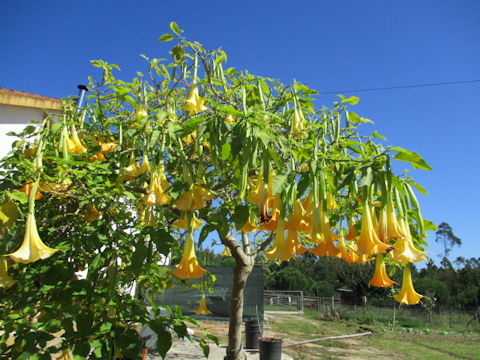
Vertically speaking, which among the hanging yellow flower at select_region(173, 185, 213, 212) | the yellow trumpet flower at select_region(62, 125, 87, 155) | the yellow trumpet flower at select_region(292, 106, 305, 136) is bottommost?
the hanging yellow flower at select_region(173, 185, 213, 212)

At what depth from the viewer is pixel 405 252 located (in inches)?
46.0

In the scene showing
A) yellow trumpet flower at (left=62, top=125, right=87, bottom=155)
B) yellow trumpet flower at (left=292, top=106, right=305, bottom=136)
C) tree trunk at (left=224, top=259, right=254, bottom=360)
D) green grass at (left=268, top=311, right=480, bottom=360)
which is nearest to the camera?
yellow trumpet flower at (left=292, top=106, right=305, bottom=136)

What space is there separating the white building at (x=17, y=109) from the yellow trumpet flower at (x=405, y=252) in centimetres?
648

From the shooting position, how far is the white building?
607 cm

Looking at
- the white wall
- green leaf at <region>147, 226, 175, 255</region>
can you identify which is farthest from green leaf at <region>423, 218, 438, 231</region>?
the white wall

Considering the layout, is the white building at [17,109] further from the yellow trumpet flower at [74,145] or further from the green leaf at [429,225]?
the green leaf at [429,225]

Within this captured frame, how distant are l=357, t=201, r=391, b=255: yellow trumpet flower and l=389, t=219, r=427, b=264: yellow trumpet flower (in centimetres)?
4

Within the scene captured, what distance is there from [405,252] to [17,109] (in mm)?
7602

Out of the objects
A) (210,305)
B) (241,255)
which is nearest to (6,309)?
(241,255)

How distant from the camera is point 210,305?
12.4 m

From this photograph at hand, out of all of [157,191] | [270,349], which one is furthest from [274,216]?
[270,349]

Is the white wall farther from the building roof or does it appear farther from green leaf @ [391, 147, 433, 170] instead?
green leaf @ [391, 147, 433, 170]

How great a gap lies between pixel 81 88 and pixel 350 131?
6.30 m

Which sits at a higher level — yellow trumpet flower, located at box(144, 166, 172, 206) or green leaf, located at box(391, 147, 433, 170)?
green leaf, located at box(391, 147, 433, 170)
